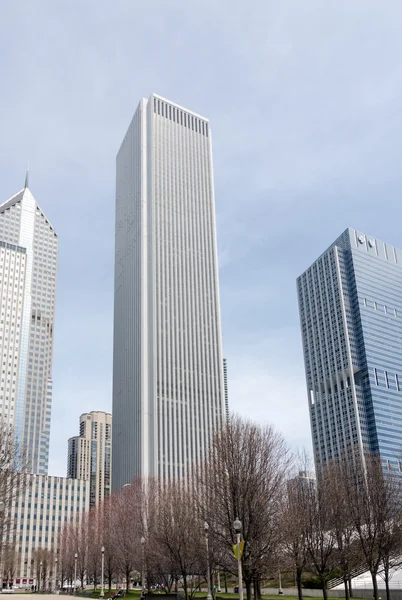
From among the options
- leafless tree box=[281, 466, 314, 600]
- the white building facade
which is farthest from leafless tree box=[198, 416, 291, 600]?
the white building facade

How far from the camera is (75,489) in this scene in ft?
604

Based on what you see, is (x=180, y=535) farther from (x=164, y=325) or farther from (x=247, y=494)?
(x=164, y=325)

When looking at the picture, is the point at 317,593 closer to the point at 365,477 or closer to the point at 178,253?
the point at 365,477

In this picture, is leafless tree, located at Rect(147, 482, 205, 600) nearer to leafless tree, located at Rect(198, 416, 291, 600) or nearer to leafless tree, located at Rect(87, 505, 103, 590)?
leafless tree, located at Rect(198, 416, 291, 600)

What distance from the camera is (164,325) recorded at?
175750 mm

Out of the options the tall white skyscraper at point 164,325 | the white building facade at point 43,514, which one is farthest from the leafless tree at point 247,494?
the white building facade at point 43,514

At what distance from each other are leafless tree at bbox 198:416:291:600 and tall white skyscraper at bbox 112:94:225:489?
4477 inches

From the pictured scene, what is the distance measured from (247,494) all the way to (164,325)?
134006mm

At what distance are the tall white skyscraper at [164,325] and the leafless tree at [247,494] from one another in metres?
114

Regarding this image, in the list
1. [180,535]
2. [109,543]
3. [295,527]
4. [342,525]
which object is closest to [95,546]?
[109,543]

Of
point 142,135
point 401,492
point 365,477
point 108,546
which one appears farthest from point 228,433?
point 142,135

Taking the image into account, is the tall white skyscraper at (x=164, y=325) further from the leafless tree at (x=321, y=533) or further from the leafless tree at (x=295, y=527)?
the leafless tree at (x=321, y=533)

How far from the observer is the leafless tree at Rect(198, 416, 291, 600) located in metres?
42.5

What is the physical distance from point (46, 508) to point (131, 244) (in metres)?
86.9
